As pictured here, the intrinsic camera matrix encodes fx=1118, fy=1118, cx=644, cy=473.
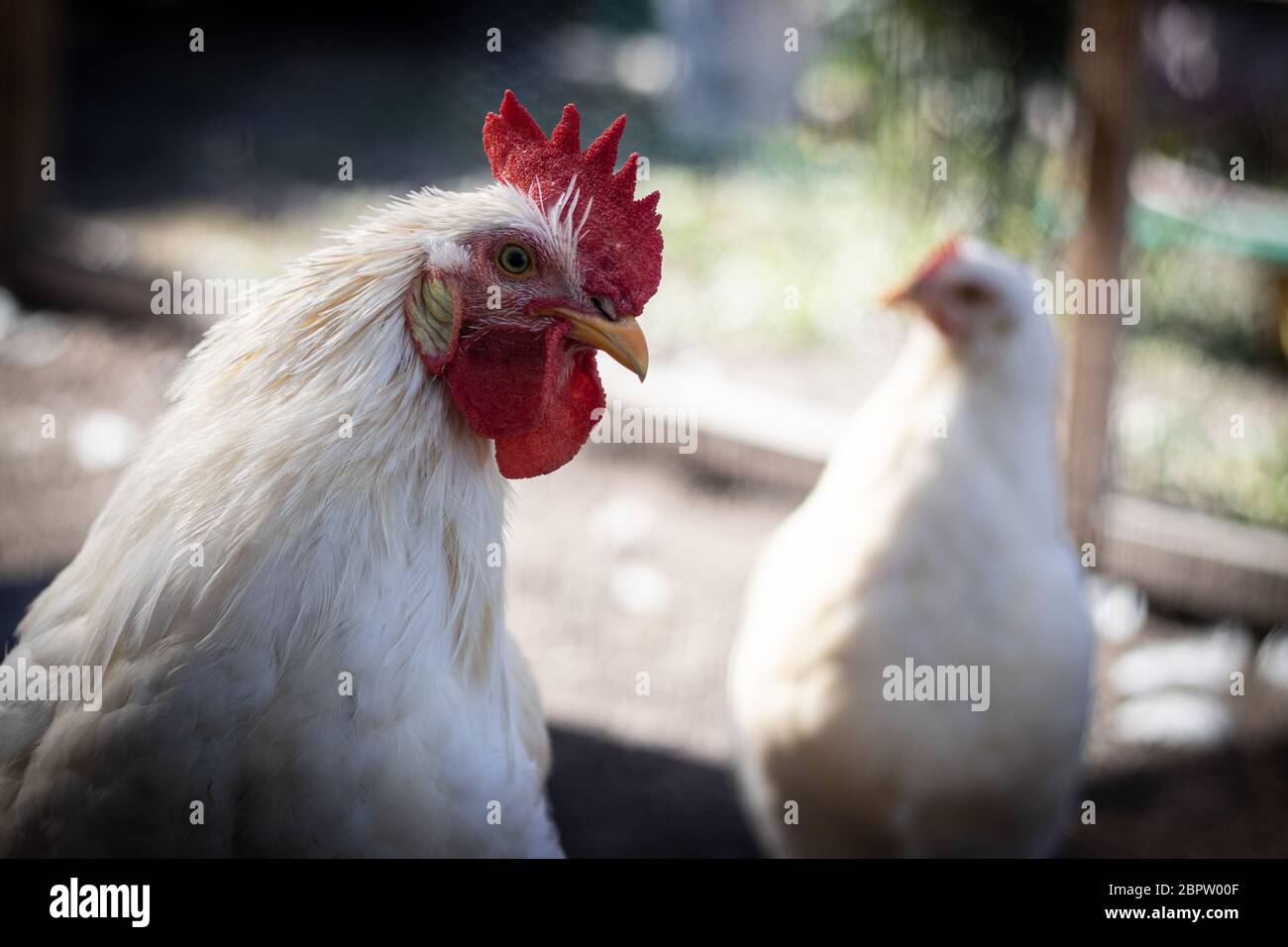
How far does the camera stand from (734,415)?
14.5 feet

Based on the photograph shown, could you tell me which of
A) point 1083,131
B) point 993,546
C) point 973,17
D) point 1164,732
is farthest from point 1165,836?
point 973,17

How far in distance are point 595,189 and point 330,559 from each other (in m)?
0.59

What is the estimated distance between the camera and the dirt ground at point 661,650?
2.90m

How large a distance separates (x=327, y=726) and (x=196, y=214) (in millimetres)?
5436

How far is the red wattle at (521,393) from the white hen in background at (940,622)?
1.02 m

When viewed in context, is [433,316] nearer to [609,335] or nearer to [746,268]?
[609,335]

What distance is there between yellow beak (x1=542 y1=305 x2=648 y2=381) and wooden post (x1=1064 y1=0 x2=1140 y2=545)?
2630 millimetres

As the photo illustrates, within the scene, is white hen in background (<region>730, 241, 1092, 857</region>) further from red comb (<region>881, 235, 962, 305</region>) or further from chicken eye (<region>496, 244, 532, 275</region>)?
chicken eye (<region>496, 244, 532, 275</region>)

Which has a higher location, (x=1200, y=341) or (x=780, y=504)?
(x=1200, y=341)

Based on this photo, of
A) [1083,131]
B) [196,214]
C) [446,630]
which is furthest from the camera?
[196,214]

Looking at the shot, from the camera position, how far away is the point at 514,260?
1.39m

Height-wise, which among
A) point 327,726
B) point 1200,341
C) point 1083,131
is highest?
point 1083,131
